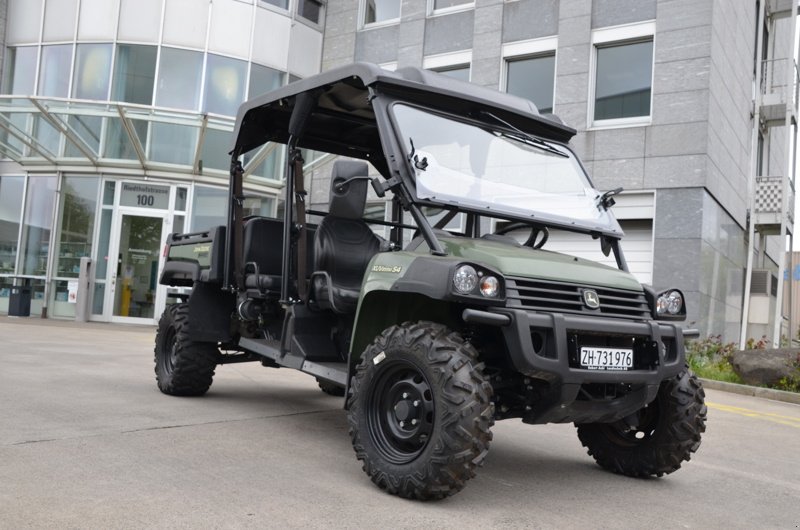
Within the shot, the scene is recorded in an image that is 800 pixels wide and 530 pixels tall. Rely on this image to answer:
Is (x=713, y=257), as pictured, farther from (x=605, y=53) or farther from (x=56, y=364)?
(x=56, y=364)

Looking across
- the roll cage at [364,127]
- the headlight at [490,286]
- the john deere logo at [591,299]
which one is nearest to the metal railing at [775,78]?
the roll cage at [364,127]

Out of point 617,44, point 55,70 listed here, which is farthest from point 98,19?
point 617,44

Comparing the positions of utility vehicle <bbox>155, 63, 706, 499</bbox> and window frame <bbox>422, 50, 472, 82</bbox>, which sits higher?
window frame <bbox>422, 50, 472, 82</bbox>

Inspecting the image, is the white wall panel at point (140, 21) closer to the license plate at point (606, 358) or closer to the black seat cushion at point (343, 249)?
the black seat cushion at point (343, 249)

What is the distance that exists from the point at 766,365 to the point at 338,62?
1501cm

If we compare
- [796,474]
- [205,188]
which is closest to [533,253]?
[796,474]

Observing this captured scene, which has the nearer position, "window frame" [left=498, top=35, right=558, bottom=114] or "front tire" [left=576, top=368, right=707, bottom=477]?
"front tire" [left=576, top=368, right=707, bottom=477]

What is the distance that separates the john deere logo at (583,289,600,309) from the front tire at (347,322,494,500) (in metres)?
0.77

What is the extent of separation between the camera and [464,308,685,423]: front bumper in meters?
3.92

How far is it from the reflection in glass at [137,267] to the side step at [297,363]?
13606 mm

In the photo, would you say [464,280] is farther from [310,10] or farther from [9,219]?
[310,10]

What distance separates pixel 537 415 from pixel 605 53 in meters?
15.3

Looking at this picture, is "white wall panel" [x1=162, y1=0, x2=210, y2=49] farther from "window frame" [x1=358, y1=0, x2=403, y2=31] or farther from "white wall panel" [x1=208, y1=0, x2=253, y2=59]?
"window frame" [x1=358, y1=0, x2=403, y2=31]

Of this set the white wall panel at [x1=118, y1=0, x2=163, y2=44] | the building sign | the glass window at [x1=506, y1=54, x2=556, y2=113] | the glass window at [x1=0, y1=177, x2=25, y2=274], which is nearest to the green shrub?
the glass window at [x1=506, y1=54, x2=556, y2=113]
